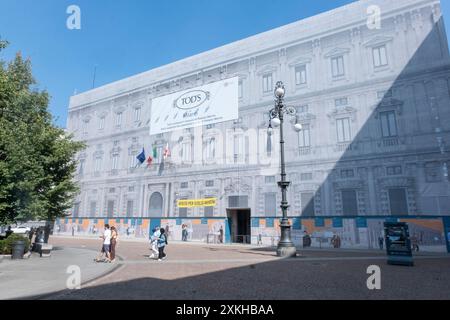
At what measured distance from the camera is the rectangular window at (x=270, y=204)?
27209 millimetres

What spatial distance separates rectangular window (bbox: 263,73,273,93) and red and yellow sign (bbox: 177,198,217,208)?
11751 millimetres

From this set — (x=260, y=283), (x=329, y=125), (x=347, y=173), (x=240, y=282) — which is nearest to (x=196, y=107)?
(x=329, y=125)

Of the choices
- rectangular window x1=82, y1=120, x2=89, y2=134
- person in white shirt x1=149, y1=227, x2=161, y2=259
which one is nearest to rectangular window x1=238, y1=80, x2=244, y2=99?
person in white shirt x1=149, y1=227, x2=161, y2=259

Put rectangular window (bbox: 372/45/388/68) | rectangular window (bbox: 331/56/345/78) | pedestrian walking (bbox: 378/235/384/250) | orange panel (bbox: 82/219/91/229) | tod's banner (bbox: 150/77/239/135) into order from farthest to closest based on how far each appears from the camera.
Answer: orange panel (bbox: 82/219/91/229) → tod's banner (bbox: 150/77/239/135) → rectangular window (bbox: 331/56/345/78) → rectangular window (bbox: 372/45/388/68) → pedestrian walking (bbox: 378/235/384/250)

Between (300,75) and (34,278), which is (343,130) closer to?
(300,75)

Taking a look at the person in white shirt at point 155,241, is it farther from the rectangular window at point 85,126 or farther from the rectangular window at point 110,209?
the rectangular window at point 85,126

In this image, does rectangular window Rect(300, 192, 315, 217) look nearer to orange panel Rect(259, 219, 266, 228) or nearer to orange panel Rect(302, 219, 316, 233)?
orange panel Rect(302, 219, 316, 233)

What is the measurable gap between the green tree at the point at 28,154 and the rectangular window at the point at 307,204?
56.7 ft

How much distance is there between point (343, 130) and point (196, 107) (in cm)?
1530

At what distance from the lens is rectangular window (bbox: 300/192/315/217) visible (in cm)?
2543

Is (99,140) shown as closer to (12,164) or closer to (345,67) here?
(12,164)

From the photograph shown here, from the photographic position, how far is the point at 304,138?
1081 inches

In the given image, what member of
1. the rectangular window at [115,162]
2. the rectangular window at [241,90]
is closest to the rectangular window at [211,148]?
the rectangular window at [241,90]

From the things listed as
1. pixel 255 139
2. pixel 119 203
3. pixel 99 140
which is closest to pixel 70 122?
pixel 99 140
